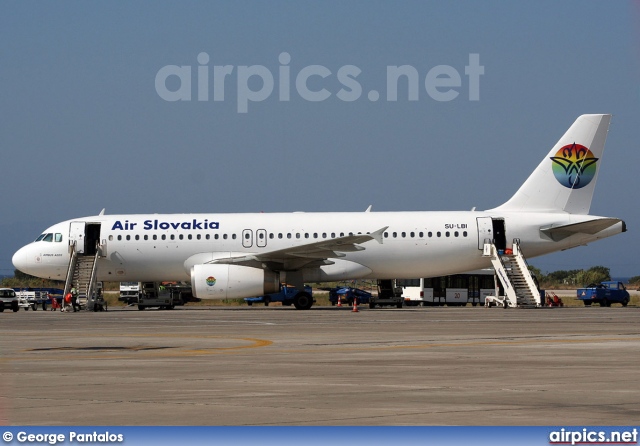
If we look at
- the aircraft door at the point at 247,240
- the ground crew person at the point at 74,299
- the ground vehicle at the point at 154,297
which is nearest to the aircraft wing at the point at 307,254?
the aircraft door at the point at 247,240

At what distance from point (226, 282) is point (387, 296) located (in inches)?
463

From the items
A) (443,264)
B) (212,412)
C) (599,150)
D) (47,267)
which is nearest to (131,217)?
(47,267)

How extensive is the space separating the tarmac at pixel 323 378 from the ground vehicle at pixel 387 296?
27.5m

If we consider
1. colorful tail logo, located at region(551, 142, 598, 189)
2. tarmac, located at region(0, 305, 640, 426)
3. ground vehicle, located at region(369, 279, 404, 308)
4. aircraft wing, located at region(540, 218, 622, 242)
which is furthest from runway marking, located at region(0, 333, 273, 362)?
ground vehicle, located at region(369, 279, 404, 308)

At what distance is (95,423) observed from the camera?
10.5m

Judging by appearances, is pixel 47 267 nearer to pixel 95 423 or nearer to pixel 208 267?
pixel 208 267

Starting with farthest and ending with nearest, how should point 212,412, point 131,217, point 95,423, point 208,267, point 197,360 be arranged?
point 131,217 < point 208,267 < point 197,360 < point 212,412 < point 95,423

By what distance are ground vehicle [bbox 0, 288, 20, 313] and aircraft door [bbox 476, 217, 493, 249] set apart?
2496 centimetres

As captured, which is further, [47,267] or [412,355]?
[47,267]

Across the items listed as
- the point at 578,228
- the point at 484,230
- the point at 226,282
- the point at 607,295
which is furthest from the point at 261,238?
the point at 607,295

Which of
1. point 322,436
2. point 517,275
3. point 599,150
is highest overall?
point 599,150

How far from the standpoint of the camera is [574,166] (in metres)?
53.1

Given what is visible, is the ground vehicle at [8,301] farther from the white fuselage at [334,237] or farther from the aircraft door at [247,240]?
the aircraft door at [247,240]

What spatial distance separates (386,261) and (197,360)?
1300 inches
